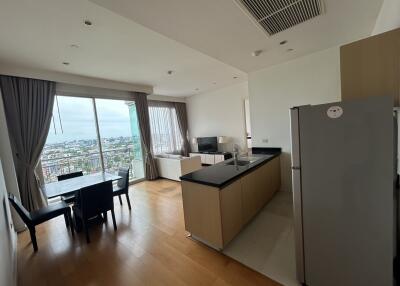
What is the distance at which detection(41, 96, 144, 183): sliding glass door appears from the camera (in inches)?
153

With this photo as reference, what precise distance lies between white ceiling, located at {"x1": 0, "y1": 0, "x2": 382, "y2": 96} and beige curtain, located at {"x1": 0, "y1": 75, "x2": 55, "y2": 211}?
1.57 feet

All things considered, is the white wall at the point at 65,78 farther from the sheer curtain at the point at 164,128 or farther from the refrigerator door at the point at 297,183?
the refrigerator door at the point at 297,183

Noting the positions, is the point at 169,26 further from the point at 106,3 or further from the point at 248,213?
the point at 248,213

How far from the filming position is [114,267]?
6.27ft

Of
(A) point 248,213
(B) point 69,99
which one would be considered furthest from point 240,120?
(B) point 69,99

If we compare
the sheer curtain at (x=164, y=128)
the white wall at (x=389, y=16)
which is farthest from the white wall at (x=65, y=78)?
the white wall at (x=389, y=16)

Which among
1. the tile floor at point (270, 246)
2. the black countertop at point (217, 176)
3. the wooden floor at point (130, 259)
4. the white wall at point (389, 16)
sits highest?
the white wall at point (389, 16)

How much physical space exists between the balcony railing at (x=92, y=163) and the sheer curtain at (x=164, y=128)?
88 centimetres

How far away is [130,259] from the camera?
2.02m

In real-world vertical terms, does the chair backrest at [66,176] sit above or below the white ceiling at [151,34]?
below

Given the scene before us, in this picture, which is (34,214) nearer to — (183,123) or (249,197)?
(249,197)

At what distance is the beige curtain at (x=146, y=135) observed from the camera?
5082 mm

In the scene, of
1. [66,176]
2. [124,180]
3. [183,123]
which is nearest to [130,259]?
[124,180]

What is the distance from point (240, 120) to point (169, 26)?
4.29 meters
